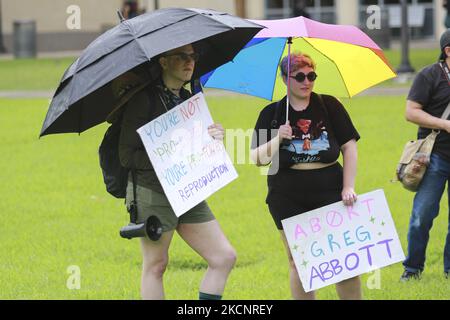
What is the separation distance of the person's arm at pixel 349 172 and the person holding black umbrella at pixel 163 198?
0.72 metres

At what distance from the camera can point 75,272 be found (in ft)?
27.6

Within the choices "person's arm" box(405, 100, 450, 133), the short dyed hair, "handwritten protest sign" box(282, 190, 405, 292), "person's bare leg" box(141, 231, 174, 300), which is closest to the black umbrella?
the short dyed hair

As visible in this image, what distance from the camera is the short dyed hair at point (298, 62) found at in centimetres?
630

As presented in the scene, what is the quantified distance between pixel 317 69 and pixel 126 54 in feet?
5.20

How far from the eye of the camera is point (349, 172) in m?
6.34

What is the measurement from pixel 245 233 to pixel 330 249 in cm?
369

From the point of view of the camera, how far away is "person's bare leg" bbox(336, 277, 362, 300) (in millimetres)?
6406

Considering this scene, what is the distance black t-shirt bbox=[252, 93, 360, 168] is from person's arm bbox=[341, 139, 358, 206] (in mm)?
41

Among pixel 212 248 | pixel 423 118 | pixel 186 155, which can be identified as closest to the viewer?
pixel 186 155

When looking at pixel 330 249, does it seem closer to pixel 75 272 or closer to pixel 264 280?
pixel 264 280

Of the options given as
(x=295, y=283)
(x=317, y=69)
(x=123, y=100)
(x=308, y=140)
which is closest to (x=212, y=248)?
(x=295, y=283)

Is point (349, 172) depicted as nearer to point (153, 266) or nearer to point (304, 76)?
point (304, 76)
